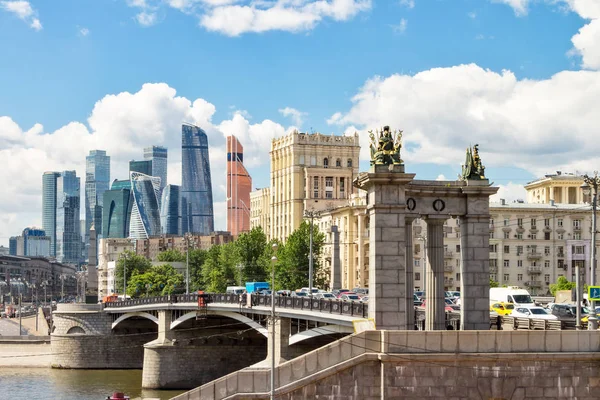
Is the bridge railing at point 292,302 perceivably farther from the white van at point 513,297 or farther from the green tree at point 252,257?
the green tree at point 252,257

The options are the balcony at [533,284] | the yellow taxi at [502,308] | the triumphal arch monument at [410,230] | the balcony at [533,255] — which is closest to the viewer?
the triumphal arch monument at [410,230]

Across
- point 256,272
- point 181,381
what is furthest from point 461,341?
point 256,272

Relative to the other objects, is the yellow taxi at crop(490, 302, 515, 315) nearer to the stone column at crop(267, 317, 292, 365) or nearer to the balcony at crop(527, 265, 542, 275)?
the stone column at crop(267, 317, 292, 365)

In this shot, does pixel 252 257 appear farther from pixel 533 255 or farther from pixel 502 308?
pixel 502 308

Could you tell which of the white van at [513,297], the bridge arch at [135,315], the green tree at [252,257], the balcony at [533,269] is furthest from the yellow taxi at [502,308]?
the green tree at [252,257]

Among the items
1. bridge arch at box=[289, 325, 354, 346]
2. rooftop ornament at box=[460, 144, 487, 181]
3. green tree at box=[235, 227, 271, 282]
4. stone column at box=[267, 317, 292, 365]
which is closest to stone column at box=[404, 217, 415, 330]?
rooftop ornament at box=[460, 144, 487, 181]

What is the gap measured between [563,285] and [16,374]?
6206 cm

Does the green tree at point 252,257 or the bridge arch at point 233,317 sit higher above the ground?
the green tree at point 252,257

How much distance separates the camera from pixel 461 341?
43.9 m

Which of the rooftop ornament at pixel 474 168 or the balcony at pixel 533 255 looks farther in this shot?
the balcony at pixel 533 255

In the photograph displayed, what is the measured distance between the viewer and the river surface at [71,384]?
307ft

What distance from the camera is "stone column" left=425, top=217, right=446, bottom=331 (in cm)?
5156

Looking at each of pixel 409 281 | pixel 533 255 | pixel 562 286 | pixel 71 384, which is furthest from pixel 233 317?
pixel 533 255

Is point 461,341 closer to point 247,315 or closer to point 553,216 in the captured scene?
point 247,315
